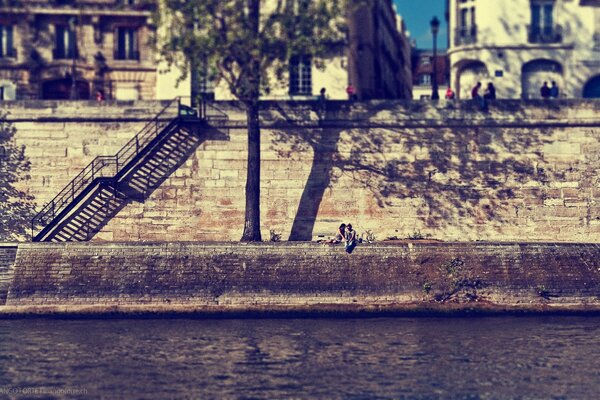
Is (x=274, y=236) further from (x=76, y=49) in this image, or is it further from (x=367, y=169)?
(x=76, y=49)

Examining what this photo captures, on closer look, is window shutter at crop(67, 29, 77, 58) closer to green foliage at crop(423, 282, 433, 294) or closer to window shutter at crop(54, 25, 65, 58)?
window shutter at crop(54, 25, 65, 58)

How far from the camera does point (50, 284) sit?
34.5 metres

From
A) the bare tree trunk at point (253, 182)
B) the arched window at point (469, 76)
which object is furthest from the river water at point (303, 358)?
the arched window at point (469, 76)

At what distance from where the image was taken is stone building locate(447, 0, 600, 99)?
4656 cm

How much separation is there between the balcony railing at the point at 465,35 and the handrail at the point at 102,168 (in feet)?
47.3

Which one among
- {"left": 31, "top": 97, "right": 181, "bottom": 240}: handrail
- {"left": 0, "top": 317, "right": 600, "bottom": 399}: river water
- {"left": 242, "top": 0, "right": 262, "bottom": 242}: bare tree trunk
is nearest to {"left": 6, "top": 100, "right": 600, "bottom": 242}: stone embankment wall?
{"left": 31, "top": 97, "right": 181, "bottom": 240}: handrail

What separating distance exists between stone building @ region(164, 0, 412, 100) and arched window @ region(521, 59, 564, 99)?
22.4 ft

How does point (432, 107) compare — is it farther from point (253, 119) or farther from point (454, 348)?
point (454, 348)

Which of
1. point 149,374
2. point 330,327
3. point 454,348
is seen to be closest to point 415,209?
point 330,327

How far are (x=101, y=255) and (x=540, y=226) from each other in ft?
50.8

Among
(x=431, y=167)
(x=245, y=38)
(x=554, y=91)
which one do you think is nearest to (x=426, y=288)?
(x=431, y=167)

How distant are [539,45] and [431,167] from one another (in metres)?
10.1

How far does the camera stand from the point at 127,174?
3981 centimetres

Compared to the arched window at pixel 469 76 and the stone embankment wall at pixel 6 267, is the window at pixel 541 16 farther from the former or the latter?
the stone embankment wall at pixel 6 267
